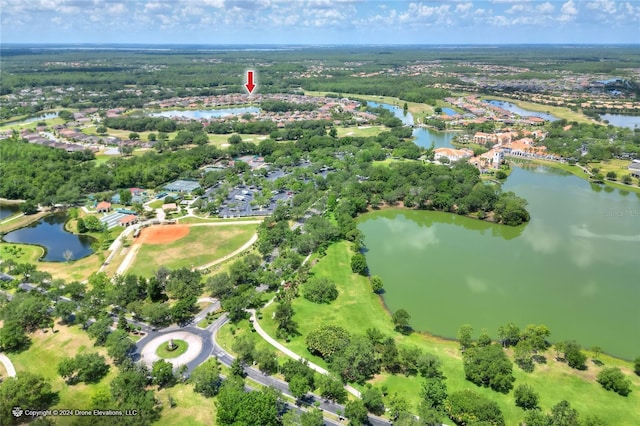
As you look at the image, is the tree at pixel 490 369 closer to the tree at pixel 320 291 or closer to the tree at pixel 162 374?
the tree at pixel 320 291

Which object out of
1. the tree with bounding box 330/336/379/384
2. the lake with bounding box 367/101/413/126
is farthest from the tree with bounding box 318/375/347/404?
the lake with bounding box 367/101/413/126

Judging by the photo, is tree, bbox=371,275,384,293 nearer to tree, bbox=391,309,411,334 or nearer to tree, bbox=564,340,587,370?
tree, bbox=391,309,411,334

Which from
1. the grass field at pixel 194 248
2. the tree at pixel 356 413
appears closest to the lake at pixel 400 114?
the grass field at pixel 194 248

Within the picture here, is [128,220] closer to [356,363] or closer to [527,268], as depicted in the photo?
[356,363]

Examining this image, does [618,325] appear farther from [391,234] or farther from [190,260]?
[190,260]

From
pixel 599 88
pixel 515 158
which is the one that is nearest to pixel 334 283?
pixel 515 158

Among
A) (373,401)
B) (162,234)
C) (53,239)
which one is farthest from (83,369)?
(53,239)
